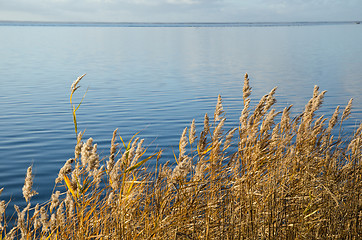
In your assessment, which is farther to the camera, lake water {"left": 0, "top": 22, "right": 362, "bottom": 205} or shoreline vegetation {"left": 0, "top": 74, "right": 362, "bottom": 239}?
lake water {"left": 0, "top": 22, "right": 362, "bottom": 205}

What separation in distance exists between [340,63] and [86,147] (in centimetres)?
3622

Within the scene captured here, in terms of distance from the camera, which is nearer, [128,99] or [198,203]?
[198,203]

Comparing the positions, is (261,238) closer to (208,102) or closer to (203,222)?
(203,222)

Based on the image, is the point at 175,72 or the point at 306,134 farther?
the point at 175,72

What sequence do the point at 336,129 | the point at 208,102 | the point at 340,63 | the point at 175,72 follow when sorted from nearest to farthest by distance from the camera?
the point at 336,129, the point at 208,102, the point at 175,72, the point at 340,63

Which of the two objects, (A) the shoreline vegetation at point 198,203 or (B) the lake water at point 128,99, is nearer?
(A) the shoreline vegetation at point 198,203

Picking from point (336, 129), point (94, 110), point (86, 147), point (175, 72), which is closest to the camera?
point (86, 147)

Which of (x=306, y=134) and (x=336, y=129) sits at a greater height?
(x=306, y=134)

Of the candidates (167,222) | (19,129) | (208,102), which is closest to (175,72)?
(208,102)

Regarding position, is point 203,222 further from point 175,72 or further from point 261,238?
point 175,72

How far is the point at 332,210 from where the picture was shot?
4.83 metres

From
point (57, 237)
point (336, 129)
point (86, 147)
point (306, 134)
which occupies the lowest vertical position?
point (336, 129)

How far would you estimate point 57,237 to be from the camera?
4320 mm

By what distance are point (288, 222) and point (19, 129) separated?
39.4 feet
